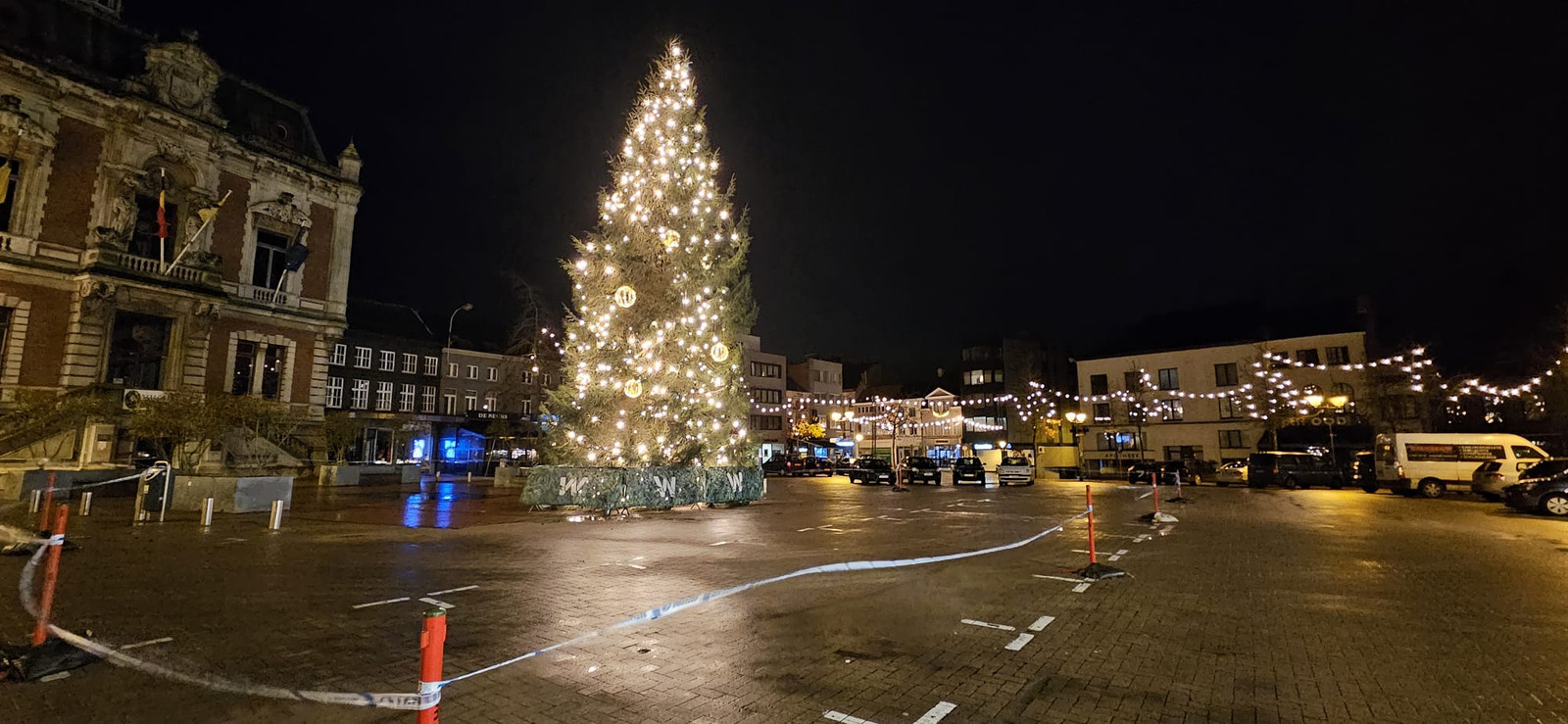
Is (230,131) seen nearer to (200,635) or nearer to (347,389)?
(347,389)

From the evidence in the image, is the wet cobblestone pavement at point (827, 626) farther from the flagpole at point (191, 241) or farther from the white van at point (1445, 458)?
the flagpole at point (191, 241)

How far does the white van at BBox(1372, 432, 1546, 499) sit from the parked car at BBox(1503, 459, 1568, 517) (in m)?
6.27

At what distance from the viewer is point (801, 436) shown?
70438 mm

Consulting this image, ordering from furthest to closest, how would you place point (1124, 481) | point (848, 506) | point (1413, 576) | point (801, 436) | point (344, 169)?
point (801, 436) → point (1124, 481) → point (344, 169) → point (848, 506) → point (1413, 576)

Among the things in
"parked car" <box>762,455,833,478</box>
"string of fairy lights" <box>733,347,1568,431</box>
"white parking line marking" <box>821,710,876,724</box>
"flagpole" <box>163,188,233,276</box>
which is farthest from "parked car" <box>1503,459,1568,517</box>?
"flagpole" <box>163,188,233,276</box>

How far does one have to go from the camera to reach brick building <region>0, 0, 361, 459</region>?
80.1 feet

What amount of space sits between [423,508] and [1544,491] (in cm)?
3025

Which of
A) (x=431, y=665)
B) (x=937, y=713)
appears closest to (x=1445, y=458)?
(x=937, y=713)

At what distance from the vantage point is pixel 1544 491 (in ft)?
57.1

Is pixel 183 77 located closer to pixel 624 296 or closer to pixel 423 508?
pixel 423 508

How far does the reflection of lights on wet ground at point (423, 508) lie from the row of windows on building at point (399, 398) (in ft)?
91.3

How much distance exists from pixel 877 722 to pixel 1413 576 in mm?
9583

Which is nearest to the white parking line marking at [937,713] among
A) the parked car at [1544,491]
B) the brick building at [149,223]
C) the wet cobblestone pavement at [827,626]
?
the wet cobblestone pavement at [827,626]

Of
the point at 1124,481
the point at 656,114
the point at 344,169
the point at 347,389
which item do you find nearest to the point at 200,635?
the point at 656,114
